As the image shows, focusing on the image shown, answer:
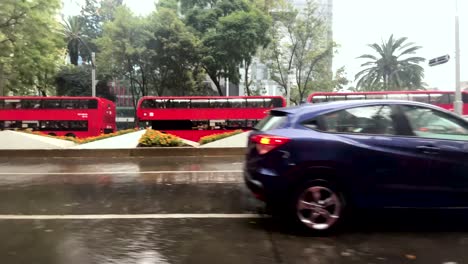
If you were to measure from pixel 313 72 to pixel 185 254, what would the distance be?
115ft

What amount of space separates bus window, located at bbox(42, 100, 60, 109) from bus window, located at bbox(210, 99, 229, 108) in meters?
9.44

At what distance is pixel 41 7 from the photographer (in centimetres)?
2664

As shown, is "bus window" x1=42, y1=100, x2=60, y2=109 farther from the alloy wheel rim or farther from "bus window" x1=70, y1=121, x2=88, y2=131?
the alloy wheel rim

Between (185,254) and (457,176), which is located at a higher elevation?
(457,176)

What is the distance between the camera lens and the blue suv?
15.5 feet

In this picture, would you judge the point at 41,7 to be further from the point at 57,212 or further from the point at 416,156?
the point at 416,156

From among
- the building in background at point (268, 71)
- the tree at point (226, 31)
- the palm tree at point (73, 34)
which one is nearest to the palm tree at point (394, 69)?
the building in background at point (268, 71)

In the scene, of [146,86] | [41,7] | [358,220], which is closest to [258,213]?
[358,220]

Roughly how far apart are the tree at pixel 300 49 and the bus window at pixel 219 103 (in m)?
9.61

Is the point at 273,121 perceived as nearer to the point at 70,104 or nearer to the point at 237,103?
the point at 237,103

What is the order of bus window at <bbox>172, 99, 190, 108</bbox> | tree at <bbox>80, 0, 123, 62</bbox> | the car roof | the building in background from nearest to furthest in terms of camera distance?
1. the car roof
2. bus window at <bbox>172, 99, 190, 108</bbox>
3. the building in background
4. tree at <bbox>80, 0, 123, 62</bbox>

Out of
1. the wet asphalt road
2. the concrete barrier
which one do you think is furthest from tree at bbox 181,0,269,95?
the wet asphalt road

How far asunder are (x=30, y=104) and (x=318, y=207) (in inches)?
989

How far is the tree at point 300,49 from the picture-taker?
115ft
